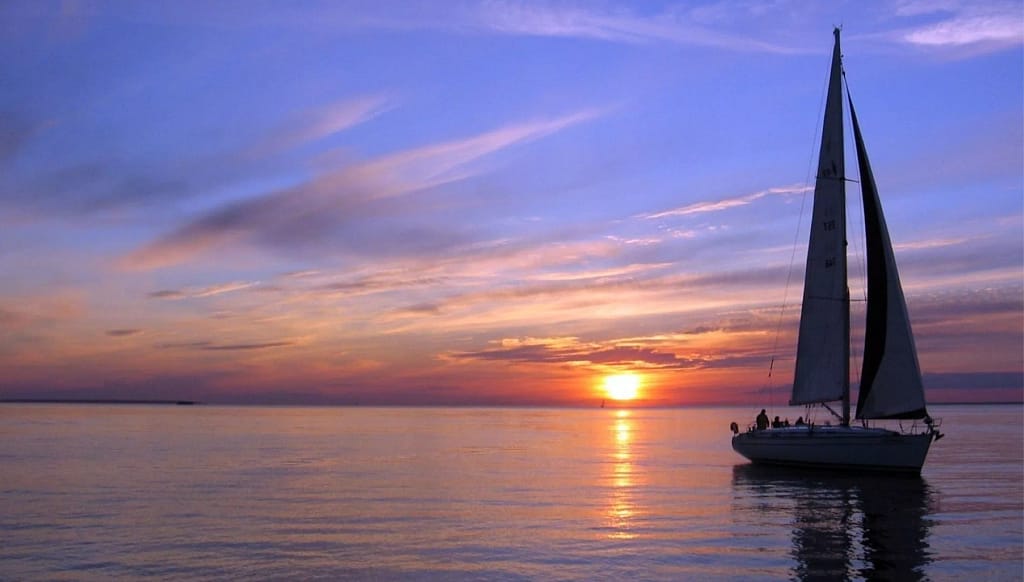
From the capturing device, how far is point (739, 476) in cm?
4609

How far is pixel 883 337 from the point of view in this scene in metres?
43.0

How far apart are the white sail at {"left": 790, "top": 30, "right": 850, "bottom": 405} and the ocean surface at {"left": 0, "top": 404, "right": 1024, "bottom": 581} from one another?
17.7 feet

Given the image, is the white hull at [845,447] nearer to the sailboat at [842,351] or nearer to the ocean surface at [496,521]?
the sailboat at [842,351]

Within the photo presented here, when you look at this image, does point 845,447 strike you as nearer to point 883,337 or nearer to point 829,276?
point 883,337

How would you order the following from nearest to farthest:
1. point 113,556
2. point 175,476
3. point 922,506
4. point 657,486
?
point 113,556, point 922,506, point 657,486, point 175,476

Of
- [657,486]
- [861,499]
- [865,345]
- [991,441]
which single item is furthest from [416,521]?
[991,441]

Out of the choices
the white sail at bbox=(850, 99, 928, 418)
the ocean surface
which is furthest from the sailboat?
the ocean surface

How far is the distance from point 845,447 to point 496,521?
20926 mm

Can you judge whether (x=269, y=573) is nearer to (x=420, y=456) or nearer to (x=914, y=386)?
(x=914, y=386)

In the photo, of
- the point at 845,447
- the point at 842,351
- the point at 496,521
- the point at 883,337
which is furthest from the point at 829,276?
the point at 496,521

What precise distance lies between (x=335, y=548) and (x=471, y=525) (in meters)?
5.55

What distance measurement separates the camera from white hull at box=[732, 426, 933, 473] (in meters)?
41.6

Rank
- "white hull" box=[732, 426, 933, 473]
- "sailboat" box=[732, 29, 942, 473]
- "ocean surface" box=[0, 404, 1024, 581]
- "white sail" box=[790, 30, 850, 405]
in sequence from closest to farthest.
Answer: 1. "ocean surface" box=[0, 404, 1024, 581]
2. "white hull" box=[732, 426, 933, 473]
3. "sailboat" box=[732, 29, 942, 473]
4. "white sail" box=[790, 30, 850, 405]

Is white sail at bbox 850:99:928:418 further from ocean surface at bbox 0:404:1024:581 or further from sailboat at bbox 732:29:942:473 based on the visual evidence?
ocean surface at bbox 0:404:1024:581
